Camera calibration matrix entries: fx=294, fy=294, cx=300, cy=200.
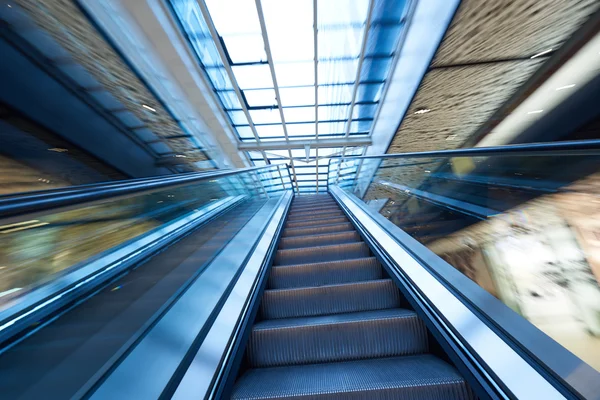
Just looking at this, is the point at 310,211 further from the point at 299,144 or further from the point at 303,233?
the point at 299,144

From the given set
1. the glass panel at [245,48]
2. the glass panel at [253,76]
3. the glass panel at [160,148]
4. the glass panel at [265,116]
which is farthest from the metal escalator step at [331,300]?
the glass panel at [265,116]

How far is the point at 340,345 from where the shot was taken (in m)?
1.73

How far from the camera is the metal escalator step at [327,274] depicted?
8.71 ft

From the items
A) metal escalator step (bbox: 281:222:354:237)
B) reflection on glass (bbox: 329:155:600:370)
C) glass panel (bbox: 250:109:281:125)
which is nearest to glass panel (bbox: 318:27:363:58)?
glass panel (bbox: 250:109:281:125)

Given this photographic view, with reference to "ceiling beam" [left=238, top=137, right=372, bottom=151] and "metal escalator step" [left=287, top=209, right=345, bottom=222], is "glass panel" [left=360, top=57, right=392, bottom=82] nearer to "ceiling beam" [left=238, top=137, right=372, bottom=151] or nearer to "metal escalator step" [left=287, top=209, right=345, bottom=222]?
"ceiling beam" [left=238, top=137, right=372, bottom=151]

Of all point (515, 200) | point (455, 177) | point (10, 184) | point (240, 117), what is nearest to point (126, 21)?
point (10, 184)

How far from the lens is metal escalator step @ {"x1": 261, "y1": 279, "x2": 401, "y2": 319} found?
2195 mm

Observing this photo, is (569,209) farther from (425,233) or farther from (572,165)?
(425,233)

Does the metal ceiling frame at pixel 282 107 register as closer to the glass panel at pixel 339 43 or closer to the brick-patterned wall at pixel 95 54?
the glass panel at pixel 339 43

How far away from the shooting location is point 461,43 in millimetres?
5012

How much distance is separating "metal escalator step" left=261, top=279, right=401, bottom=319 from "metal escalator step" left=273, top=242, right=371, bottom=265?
2.94 ft

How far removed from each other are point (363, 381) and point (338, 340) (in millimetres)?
351

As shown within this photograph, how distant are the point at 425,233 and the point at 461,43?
4.22 m

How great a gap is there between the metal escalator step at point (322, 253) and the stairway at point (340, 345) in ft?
1.53
